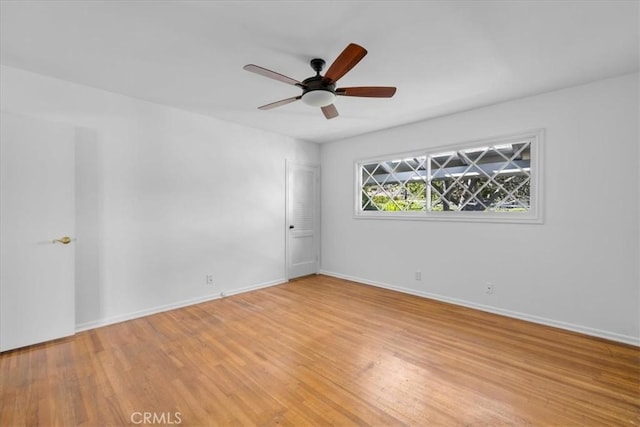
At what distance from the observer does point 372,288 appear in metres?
4.49

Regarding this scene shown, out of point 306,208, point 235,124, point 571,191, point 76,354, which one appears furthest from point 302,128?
point 76,354

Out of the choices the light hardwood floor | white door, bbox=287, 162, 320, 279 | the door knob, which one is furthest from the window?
the door knob

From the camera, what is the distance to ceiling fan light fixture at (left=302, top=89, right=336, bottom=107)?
232cm

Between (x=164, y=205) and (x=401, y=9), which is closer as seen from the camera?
(x=401, y=9)

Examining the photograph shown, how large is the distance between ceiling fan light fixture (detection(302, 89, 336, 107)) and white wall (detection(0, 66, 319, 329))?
2056 millimetres

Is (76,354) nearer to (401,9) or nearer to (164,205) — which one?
(164,205)

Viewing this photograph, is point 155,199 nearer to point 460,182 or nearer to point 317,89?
point 317,89

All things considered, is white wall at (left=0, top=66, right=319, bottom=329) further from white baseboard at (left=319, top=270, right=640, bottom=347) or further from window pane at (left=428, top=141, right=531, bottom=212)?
window pane at (left=428, top=141, right=531, bottom=212)

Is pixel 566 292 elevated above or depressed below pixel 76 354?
above

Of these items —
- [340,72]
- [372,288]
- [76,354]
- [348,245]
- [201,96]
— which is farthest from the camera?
[348,245]

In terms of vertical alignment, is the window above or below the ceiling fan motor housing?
below

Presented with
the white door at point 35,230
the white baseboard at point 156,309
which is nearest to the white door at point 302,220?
the white baseboard at point 156,309

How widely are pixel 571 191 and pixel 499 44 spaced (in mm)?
1807

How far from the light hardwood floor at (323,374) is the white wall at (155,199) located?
20.5 inches
